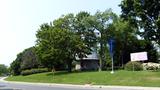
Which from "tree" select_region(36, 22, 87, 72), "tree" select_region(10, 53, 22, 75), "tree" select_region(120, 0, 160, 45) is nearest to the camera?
"tree" select_region(120, 0, 160, 45)

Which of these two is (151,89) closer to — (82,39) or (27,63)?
(82,39)

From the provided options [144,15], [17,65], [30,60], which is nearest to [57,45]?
[144,15]

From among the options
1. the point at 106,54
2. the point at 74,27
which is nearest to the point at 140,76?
the point at 74,27

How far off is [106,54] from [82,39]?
16561 mm

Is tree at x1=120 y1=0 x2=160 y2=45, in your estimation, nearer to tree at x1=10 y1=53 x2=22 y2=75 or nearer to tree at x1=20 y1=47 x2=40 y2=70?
tree at x1=20 y1=47 x2=40 y2=70

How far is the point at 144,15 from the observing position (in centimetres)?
4700

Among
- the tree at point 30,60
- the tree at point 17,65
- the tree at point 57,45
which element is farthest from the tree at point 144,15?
the tree at point 17,65

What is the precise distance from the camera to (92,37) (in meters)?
74.8

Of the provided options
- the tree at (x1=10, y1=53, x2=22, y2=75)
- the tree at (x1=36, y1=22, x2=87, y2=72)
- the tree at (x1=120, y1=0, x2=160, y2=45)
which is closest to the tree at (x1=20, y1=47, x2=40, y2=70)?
the tree at (x1=10, y1=53, x2=22, y2=75)

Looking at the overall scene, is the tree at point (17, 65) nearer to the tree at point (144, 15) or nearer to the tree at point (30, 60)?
the tree at point (30, 60)

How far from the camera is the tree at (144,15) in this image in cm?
4609

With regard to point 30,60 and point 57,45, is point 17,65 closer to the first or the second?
point 30,60

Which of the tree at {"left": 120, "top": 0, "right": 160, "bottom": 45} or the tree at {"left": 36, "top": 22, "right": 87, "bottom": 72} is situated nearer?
the tree at {"left": 120, "top": 0, "right": 160, "bottom": 45}

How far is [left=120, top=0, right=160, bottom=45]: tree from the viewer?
46.1 metres
